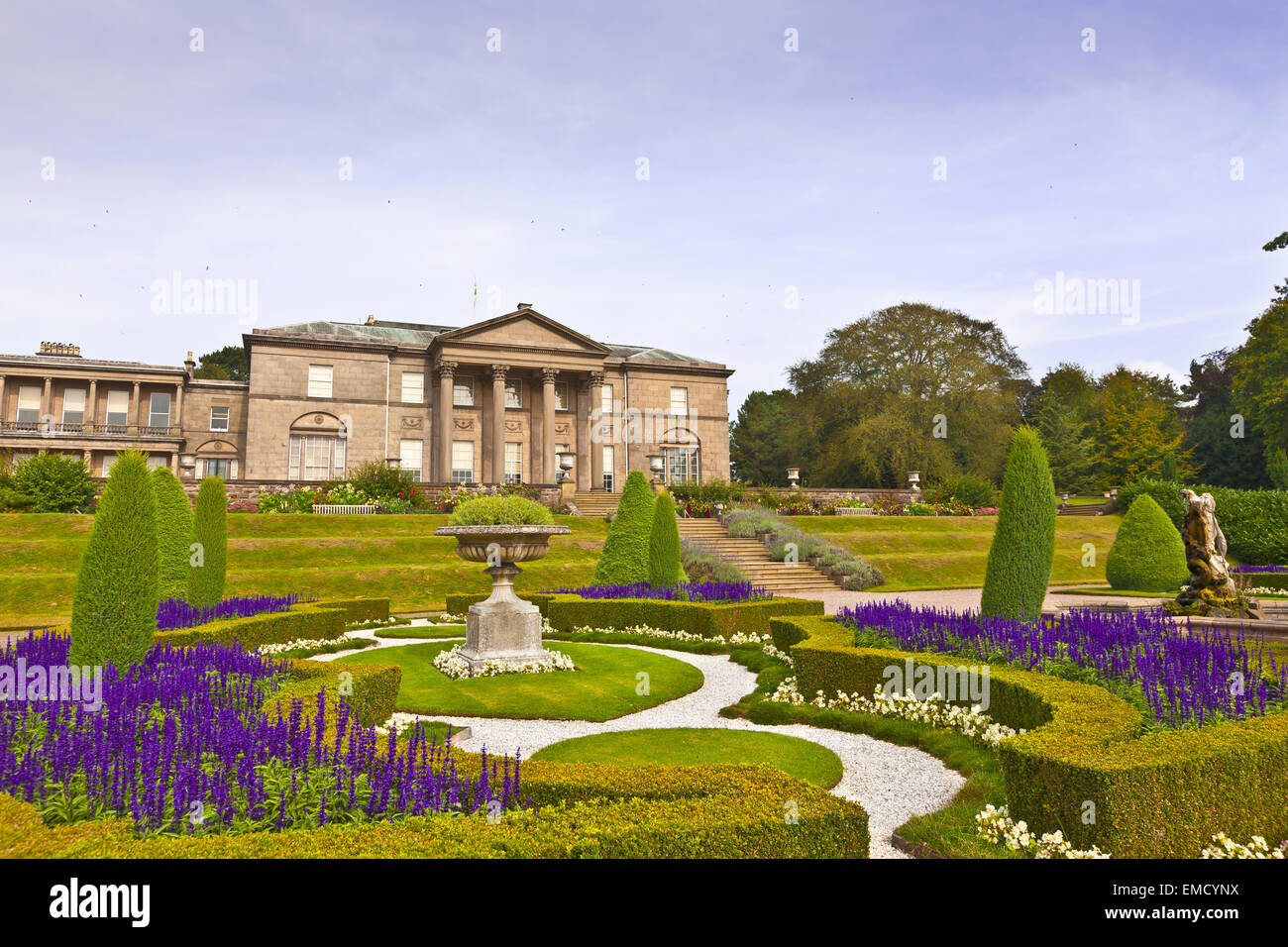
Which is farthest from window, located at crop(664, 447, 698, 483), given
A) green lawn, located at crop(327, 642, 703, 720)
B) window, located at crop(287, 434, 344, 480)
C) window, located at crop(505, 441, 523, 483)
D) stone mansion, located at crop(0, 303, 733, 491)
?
green lawn, located at crop(327, 642, 703, 720)

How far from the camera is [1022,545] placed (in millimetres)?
11562

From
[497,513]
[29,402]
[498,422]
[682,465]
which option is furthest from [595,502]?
[29,402]

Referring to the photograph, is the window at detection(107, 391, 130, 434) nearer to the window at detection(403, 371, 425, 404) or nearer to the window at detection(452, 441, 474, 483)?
the window at detection(403, 371, 425, 404)

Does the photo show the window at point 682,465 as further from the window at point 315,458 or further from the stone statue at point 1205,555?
the stone statue at point 1205,555

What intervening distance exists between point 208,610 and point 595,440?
110 ft

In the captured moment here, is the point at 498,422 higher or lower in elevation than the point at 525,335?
lower

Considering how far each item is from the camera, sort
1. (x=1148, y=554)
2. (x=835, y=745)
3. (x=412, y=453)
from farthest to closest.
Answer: (x=412, y=453), (x=1148, y=554), (x=835, y=745)

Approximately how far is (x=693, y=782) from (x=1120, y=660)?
5.50 m

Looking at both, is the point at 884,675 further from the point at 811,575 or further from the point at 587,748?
the point at 811,575

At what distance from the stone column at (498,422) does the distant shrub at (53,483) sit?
19573mm

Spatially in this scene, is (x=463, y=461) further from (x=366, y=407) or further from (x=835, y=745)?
(x=835, y=745)

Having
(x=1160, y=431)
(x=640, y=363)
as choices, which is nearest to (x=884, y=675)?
(x=640, y=363)

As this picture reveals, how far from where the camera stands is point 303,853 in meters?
3.60

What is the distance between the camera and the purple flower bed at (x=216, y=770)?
171 inches
